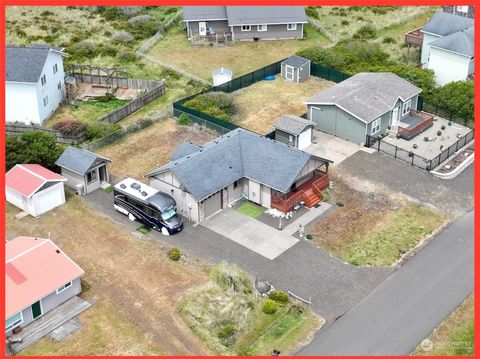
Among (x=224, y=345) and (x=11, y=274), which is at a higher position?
(x=11, y=274)

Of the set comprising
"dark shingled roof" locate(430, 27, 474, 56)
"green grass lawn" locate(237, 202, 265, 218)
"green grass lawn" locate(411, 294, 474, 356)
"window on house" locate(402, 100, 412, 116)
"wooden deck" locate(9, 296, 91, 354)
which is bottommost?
"green grass lawn" locate(411, 294, 474, 356)

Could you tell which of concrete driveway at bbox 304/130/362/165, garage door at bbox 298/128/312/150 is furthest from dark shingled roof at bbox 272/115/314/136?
concrete driveway at bbox 304/130/362/165

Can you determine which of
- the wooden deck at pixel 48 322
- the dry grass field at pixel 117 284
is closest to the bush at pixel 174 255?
the dry grass field at pixel 117 284

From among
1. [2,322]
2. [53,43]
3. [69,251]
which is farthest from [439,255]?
[53,43]

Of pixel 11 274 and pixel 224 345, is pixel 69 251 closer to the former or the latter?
pixel 11 274

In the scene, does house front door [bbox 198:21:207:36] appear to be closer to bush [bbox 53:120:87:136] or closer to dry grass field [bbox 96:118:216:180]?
dry grass field [bbox 96:118:216:180]

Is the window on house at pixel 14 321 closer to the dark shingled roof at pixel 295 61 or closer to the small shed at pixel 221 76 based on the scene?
the small shed at pixel 221 76
